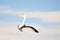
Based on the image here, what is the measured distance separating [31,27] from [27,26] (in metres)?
0.47

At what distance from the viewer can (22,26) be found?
34.6 meters

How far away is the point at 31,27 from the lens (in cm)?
3597

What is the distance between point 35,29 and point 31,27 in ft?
1.77

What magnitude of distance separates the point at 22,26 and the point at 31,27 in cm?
161

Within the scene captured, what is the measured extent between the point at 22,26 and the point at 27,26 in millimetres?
1222

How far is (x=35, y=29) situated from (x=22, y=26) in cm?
167

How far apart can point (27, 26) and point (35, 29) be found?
856 mm

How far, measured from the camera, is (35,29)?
1404 inches
